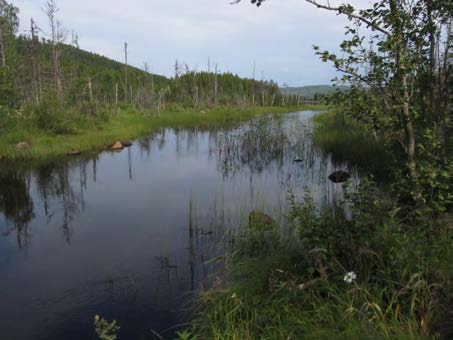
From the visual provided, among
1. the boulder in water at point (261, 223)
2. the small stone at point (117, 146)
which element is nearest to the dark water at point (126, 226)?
the boulder in water at point (261, 223)

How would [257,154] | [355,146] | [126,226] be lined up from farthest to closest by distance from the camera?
1. [257,154]
2. [355,146]
3. [126,226]

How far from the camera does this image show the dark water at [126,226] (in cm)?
479

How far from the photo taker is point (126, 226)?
→ 802 centimetres

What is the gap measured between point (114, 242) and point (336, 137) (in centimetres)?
1080

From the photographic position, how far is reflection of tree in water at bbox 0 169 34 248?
26.0 ft

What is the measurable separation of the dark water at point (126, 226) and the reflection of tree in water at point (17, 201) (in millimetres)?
25

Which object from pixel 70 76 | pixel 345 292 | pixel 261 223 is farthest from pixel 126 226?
pixel 70 76

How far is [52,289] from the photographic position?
5.35 meters

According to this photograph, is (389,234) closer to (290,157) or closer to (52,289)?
(52,289)

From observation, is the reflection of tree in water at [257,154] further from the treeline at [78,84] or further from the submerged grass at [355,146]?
the treeline at [78,84]

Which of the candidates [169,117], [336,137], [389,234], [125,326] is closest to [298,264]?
[389,234]

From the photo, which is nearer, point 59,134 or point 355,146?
point 355,146

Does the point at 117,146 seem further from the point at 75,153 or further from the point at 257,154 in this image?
the point at 257,154

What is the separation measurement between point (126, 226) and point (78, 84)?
106 ft
